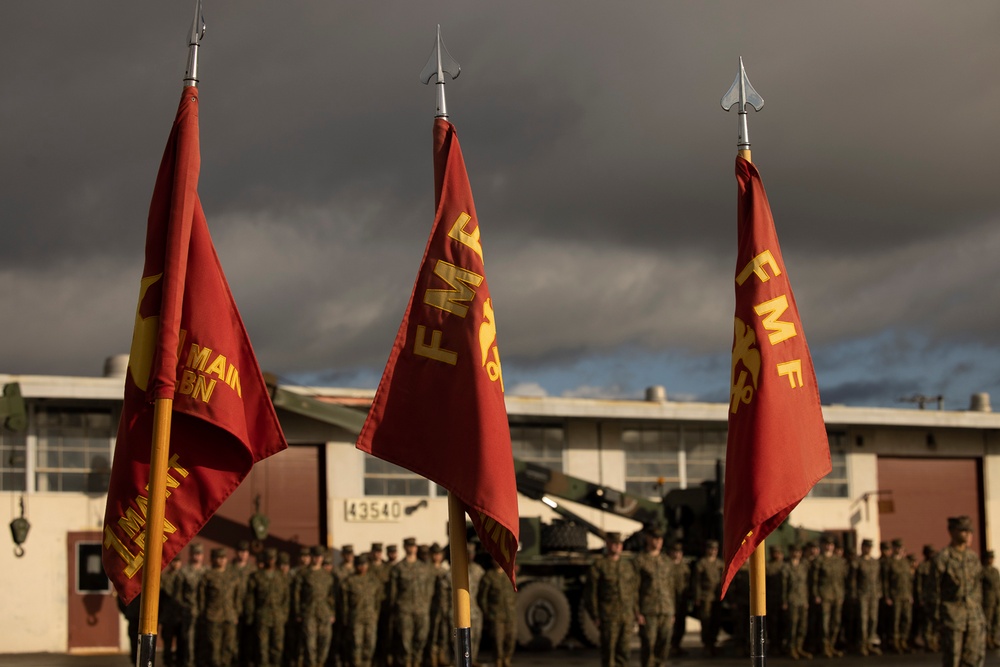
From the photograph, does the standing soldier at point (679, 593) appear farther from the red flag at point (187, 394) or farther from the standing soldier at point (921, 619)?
the red flag at point (187, 394)

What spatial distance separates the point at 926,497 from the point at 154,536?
24.7m

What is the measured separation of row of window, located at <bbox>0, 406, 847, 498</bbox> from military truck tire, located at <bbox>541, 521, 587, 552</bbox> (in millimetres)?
2503

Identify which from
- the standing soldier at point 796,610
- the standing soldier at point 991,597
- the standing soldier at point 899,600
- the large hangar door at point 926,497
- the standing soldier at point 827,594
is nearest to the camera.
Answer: the standing soldier at point 991,597

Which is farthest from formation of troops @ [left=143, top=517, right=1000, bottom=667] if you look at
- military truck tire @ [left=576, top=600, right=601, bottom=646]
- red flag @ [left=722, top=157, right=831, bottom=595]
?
red flag @ [left=722, top=157, right=831, bottom=595]

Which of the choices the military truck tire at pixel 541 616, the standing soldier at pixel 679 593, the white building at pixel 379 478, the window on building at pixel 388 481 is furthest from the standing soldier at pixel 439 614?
the window on building at pixel 388 481

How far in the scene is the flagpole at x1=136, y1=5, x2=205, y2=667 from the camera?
6055 mm

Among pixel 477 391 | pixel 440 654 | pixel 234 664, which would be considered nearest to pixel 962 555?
pixel 477 391

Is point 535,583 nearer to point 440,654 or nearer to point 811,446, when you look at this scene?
point 440,654

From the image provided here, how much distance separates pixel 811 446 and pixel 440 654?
11.1 metres

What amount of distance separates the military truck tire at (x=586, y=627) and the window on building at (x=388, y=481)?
4374 mm

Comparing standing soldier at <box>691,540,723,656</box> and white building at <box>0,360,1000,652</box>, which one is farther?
white building at <box>0,360,1000,652</box>

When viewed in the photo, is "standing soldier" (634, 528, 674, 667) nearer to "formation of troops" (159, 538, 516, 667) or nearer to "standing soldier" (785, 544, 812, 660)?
"formation of troops" (159, 538, 516, 667)

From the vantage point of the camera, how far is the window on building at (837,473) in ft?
88.8

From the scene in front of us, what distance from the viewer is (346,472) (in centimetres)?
2288
